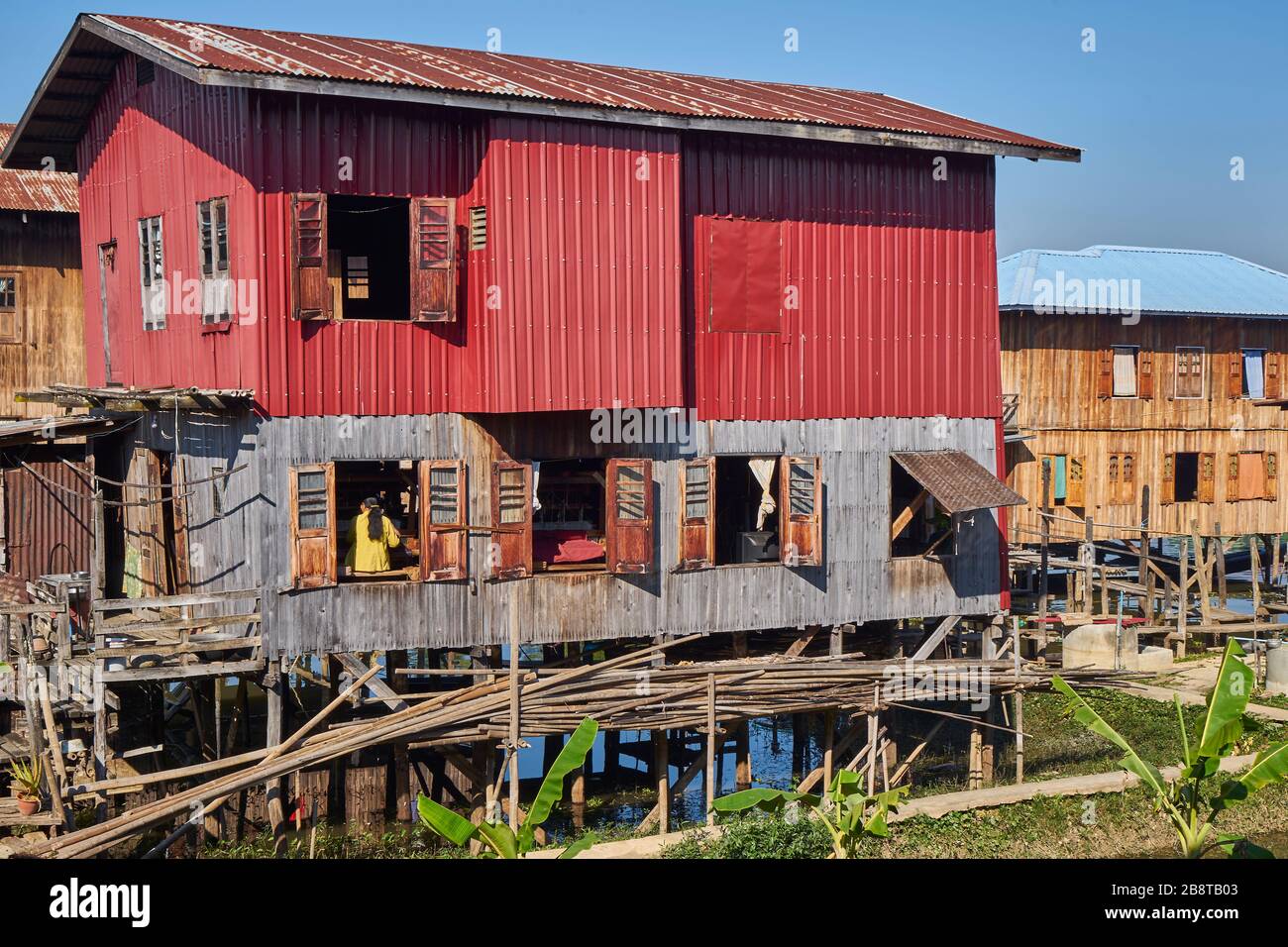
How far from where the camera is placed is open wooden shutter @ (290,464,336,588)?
20672 millimetres

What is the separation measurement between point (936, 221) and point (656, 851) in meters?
11.2

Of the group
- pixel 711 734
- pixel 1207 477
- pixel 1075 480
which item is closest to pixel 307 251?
pixel 711 734

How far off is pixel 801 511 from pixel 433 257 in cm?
695

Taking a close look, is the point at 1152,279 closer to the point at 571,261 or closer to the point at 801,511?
the point at 801,511

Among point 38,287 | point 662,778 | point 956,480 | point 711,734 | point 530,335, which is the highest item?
point 38,287

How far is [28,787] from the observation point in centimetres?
1933

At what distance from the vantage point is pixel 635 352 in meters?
22.1

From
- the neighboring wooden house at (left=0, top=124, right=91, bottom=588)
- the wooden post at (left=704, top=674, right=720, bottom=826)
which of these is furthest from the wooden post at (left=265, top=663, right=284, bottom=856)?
the neighboring wooden house at (left=0, top=124, right=91, bottom=588)

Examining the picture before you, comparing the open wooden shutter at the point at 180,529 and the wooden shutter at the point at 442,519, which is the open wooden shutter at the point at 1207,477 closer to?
the wooden shutter at the point at 442,519

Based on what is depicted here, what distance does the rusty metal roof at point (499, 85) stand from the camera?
790 inches

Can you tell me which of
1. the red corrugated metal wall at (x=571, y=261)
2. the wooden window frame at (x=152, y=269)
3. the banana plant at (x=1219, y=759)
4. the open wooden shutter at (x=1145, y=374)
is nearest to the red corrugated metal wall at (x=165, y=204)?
the red corrugated metal wall at (x=571, y=261)

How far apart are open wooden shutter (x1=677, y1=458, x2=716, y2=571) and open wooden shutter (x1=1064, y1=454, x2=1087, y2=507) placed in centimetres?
1883

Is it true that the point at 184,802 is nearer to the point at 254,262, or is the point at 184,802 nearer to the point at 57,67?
the point at 254,262
